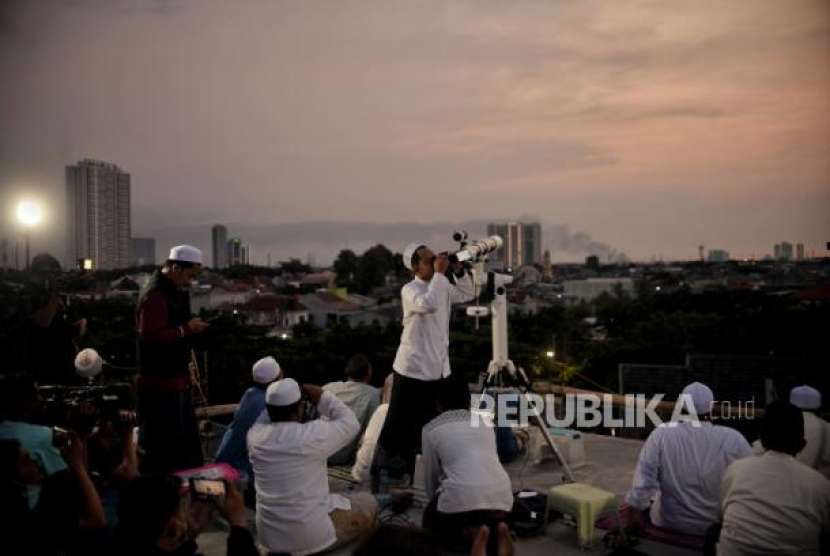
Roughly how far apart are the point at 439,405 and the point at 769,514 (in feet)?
5.57

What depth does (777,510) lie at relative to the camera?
2902 millimetres

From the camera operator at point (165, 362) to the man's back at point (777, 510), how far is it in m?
3.14

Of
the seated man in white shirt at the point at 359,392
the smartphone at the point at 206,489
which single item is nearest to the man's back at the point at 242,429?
the seated man in white shirt at the point at 359,392

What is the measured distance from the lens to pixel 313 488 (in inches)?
141

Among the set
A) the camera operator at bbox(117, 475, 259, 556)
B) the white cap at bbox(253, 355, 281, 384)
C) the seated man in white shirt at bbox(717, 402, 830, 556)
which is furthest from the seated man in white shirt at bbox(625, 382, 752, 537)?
the camera operator at bbox(117, 475, 259, 556)

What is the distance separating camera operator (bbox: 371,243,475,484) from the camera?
193 inches

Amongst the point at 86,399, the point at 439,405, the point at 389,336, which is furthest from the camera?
the point at 389,336

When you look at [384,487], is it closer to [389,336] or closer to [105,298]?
[105,298]

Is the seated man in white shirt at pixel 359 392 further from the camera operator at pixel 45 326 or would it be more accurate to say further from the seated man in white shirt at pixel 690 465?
the seated man in white shirt at pixel 690 465

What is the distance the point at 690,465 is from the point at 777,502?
3.18ft

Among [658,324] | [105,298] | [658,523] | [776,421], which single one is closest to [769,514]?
[776,421]

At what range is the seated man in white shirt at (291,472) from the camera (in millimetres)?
3533

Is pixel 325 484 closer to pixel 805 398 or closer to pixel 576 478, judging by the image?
pixel 576 478

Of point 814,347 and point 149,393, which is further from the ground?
point 149,393
